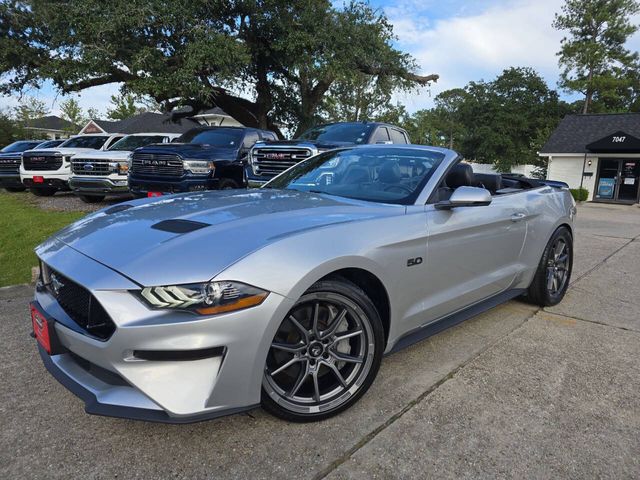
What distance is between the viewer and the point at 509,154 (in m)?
42.2

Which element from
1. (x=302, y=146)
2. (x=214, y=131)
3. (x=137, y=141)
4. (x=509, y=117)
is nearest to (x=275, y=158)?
(x=302, y=146)

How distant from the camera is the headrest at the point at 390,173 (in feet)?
10.9

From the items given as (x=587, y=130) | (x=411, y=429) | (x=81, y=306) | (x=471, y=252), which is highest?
(x=587, y=130)

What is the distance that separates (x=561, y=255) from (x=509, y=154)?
41562mm

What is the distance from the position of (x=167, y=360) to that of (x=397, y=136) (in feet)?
28.4

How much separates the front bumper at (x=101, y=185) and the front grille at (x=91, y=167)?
0.59 feet

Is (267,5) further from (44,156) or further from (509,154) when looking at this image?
(509,154)

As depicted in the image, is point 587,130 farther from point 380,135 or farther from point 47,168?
point 47,168

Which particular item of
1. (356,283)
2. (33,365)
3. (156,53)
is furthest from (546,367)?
(156,53)

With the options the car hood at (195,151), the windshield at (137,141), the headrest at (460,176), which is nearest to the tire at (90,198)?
the windshield at (137,141)

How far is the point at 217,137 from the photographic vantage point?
9.55m

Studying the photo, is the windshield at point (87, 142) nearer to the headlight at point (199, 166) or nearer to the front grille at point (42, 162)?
the front grille at point (42, 162)

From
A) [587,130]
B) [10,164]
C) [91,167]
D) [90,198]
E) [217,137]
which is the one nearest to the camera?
[217,137]

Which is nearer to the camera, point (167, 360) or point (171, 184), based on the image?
point (167, 360)
